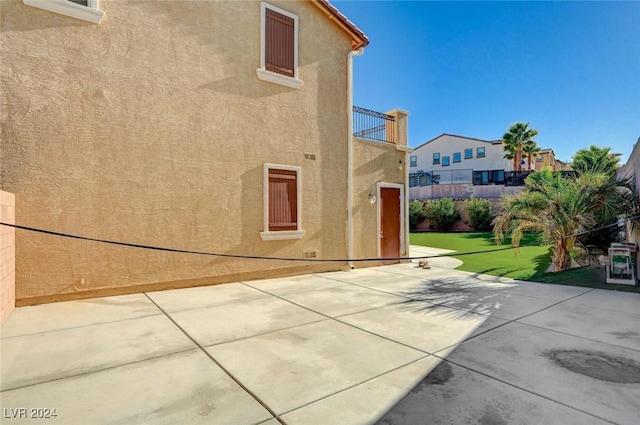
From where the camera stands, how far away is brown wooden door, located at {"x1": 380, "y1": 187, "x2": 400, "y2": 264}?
37.3 ft

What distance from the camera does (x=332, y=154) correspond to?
9742mm

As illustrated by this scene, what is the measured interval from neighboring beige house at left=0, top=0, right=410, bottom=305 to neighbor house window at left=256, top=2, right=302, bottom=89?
0.13 feet

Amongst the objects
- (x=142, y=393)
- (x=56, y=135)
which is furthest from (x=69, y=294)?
(x=142, y=393)

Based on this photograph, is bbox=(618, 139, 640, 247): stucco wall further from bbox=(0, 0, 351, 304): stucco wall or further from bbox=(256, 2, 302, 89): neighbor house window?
bbox=(256, 2, 302, 89): neighbor house window

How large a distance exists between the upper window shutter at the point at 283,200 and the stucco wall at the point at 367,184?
240cm

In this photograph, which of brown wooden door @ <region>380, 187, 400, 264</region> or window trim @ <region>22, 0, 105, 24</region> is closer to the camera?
window trim @ <region>22, 0, 105, 24</region>

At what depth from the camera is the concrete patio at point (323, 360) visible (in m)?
2.61

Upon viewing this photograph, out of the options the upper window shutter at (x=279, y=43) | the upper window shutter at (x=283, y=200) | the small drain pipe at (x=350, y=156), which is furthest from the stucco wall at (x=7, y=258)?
the small drain pipe at (x=350, y=156)

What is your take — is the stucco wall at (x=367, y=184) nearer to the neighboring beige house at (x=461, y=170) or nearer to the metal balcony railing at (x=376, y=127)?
the metal balcony railing at (x=376, y=127)

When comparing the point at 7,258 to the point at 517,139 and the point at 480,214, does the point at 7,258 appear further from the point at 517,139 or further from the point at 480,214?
the point at 517,139

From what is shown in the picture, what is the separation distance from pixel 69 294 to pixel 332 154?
7128mm

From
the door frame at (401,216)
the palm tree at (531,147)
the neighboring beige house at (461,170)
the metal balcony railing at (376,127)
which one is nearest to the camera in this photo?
the metal balcony railing at (376,127)

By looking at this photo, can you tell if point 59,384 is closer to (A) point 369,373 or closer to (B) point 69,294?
(A) point 369,373

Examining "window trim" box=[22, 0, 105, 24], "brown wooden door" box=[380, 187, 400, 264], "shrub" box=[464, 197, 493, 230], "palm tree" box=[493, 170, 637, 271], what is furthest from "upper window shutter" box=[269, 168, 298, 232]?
"shrub" box=[464, 197, 493, 230]
